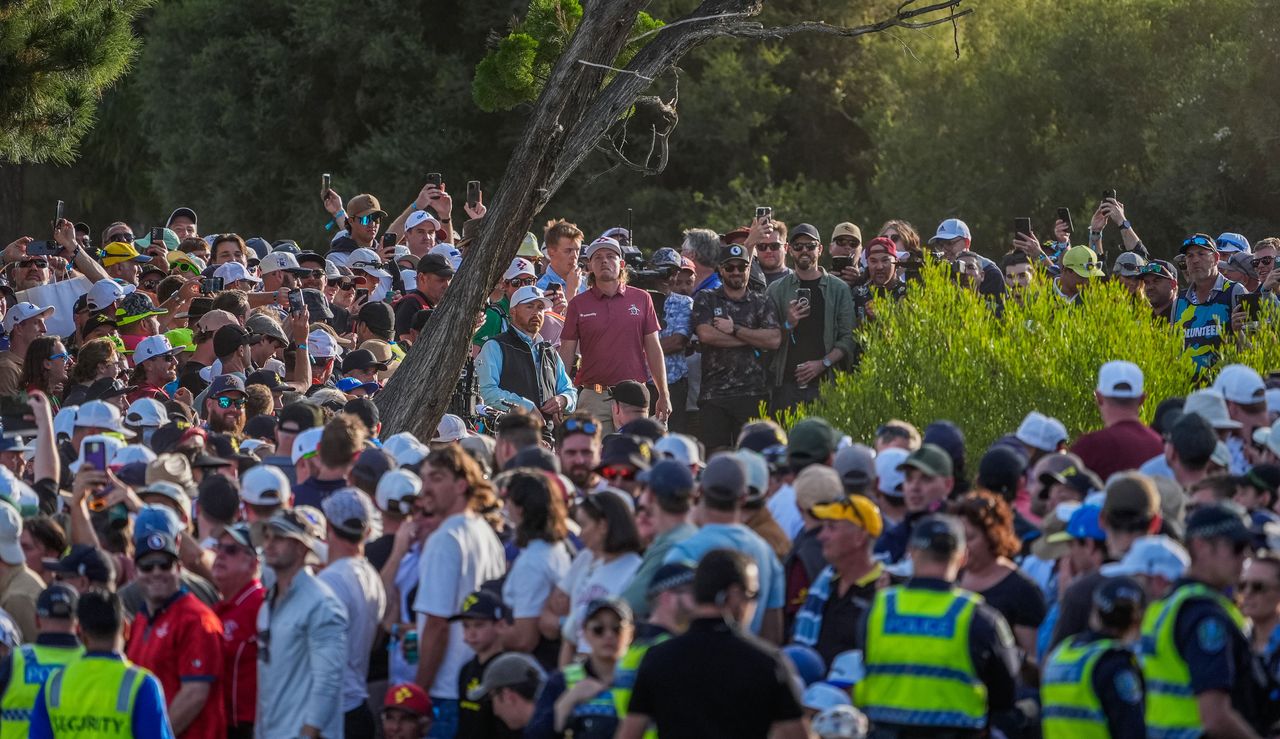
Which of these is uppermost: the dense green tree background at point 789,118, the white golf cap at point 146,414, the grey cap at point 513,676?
the dense green tree background at point 789,118

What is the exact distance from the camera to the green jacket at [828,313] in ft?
46.1

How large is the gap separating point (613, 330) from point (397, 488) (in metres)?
4.87

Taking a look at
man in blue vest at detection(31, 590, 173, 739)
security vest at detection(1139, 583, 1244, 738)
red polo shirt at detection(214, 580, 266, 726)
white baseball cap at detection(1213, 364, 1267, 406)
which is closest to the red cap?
red polo shirt at detection(214, 580, 266, 726)

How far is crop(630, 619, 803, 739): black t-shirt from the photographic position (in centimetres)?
627

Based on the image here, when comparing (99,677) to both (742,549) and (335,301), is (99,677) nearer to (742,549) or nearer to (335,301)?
(742,549)

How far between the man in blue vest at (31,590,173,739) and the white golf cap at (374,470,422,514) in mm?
1657

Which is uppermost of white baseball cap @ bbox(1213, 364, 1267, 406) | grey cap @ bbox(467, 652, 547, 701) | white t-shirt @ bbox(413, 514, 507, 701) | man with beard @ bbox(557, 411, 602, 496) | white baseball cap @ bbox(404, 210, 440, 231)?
white baseball cap @ bbox(404, 210, 440, 231)

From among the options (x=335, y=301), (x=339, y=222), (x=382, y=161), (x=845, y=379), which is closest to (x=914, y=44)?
(x=382, y=161)

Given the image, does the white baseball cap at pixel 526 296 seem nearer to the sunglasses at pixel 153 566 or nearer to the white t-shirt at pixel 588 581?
the white t-shirt at pixel 588 581

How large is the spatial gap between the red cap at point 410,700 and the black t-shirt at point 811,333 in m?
6.76

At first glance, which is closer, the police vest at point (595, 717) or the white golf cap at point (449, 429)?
the police vest at point (595, 717)

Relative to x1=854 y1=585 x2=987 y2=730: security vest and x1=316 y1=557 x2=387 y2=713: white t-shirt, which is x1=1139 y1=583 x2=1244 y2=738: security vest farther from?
x1=316 y1=557 x2=387 y2=713: white t-shirt

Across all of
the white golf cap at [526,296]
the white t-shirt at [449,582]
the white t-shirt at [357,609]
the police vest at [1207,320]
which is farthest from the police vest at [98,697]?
the police vest at [1207,320]

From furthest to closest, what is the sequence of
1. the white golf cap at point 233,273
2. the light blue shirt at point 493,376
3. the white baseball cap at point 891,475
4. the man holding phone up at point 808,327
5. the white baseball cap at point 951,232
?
1. the white golf cap at point 233,273
2. the white baseball cap at point 951,232
3. the man holding phone up at point 808,327
4. the light blue shirt at point 493,376
5. the white baseball cap at point 891,475
